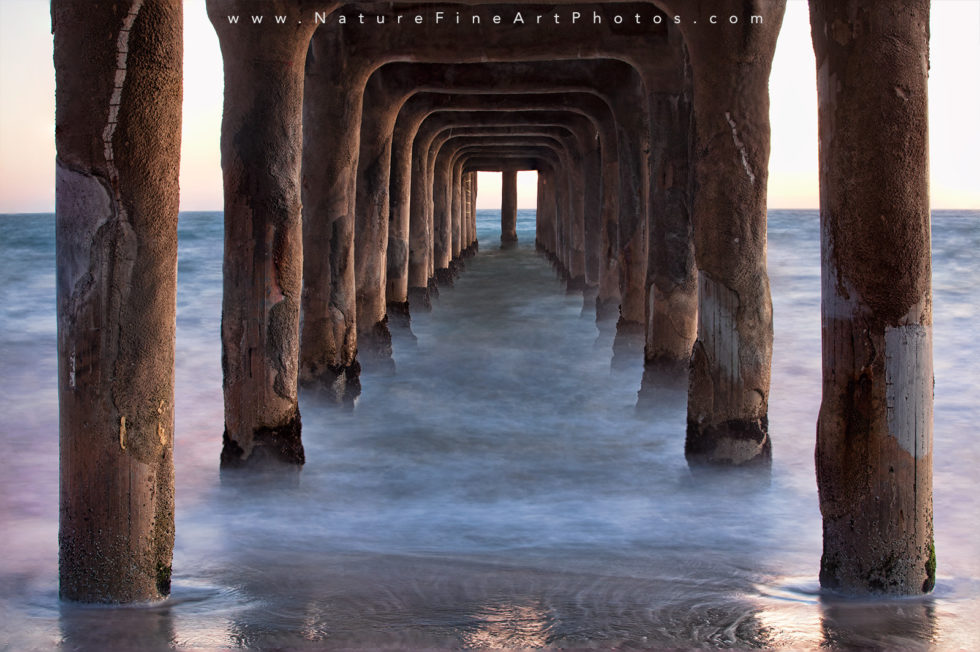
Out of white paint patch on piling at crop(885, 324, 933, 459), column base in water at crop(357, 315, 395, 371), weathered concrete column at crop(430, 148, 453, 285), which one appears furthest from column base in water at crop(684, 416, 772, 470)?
weathered concrete column at crop(430, 148, 453, 285)

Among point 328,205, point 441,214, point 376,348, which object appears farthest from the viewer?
point 441,214

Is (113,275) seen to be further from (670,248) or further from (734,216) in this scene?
(670,248)

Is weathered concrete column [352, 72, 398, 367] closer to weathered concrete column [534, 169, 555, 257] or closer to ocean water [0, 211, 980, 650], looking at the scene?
ocean water [0, 211, 980, 650]

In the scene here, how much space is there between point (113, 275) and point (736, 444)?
378cm

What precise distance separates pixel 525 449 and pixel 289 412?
6.00 feet

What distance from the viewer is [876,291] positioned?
332 cm

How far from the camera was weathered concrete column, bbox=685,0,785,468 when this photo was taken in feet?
17.9

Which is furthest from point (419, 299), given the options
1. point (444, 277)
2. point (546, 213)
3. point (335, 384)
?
point (546, 213)

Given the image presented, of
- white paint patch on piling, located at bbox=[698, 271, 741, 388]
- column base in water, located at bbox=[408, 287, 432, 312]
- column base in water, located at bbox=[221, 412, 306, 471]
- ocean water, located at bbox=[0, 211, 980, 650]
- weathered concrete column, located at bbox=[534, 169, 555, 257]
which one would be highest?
weathered concrete column, located at bbox=[534, 169, 555, 257]

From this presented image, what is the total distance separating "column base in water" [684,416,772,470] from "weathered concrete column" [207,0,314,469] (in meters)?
2.49

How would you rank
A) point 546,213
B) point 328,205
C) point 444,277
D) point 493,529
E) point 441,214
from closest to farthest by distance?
point 493,529 → point 328,205 → point 441,214 → point 444,277 → point 546,213

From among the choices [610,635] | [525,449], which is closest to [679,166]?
[525,449]

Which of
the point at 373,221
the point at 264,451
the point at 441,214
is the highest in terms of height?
the point at 441,214

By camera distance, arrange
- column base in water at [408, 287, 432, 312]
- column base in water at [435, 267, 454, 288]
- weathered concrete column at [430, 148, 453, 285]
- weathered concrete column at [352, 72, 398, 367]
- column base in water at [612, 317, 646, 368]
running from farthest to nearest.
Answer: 1. column base in water at [435, 267, 454, 288]
2. weathered concrete column at [430, 148, 453, 285]
3. column base in water at [408, 287, 432, 312]
4. column base in water at [612, 317, 646, 368]
5. weathered concrete column at [352, 72, 398, 367]
